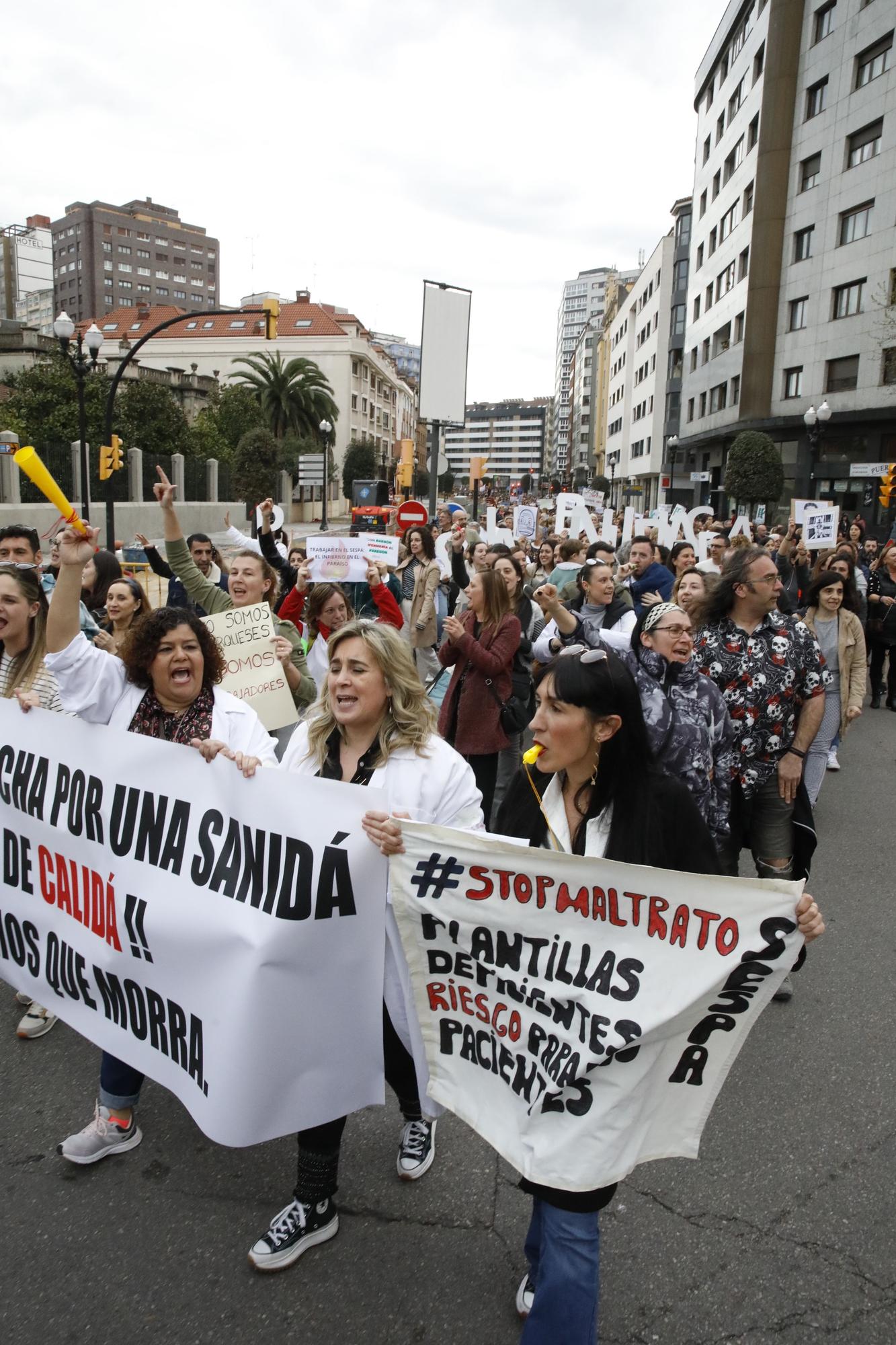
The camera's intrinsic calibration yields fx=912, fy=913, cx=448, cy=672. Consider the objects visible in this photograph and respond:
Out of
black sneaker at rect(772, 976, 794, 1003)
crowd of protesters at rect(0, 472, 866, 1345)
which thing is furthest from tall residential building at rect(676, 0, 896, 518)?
black sneaker at rect(772, 976, 794, 1003)

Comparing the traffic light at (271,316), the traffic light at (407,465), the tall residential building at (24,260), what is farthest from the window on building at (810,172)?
the tall residential building at (24,260)

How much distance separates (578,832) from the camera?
242 centimetres

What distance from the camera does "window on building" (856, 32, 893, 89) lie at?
3198cm

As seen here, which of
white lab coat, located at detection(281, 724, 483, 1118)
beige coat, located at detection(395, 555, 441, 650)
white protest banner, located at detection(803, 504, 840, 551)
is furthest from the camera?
white protest banner, located at detection(803, 504, 840, 551)

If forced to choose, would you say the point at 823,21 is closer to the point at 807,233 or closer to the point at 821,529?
the point at 807,233

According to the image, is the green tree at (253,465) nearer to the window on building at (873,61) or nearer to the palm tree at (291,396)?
the palm tree at (291,396)

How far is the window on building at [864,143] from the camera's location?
32.7 m

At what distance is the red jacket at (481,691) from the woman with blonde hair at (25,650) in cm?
231

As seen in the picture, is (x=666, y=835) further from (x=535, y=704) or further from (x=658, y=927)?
(x=535, y=704)

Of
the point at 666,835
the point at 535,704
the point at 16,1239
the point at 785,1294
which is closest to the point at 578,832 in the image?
the point at 666,835

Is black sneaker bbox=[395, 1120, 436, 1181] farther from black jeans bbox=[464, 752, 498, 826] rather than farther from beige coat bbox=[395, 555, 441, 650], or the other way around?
beige coat bbox=[395, 555, 441, 650]

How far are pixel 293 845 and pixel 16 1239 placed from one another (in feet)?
4.61

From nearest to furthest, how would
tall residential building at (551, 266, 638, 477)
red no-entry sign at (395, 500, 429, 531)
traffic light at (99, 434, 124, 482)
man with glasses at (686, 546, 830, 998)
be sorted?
man with glasses at (686, 546, 830, 998) < red no-entry sign at (395, 500, 429, 531) < traffic light at (99, 434, 124, 482) < tall residential building at (551, 266, 638, 477)

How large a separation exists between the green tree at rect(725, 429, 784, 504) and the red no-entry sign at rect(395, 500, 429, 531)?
2318 centimetres
